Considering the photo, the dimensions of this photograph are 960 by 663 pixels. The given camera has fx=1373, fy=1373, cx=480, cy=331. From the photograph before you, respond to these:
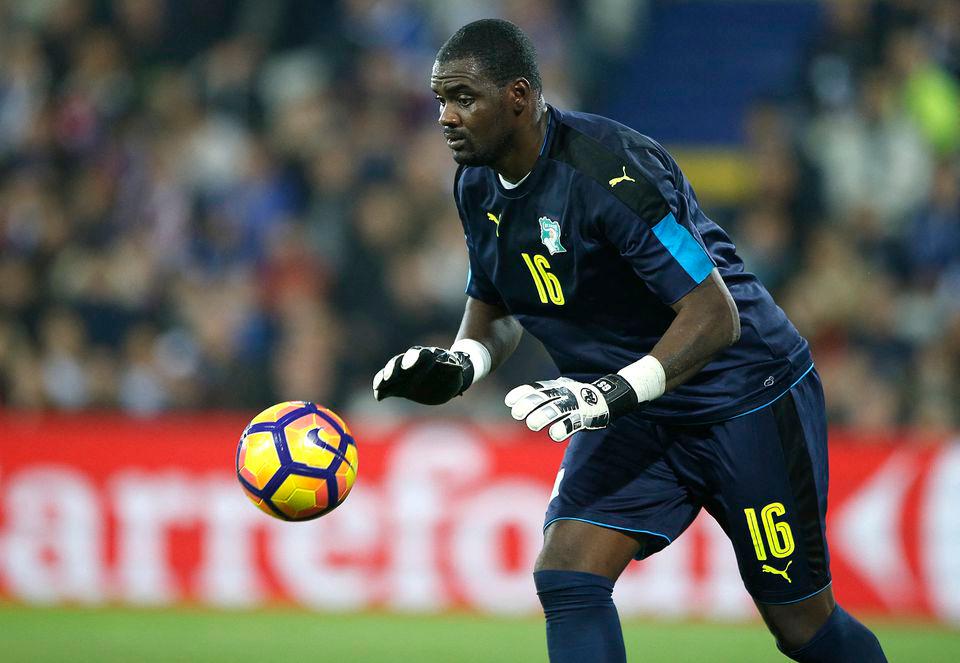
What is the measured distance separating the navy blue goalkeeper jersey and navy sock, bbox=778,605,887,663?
751 mm

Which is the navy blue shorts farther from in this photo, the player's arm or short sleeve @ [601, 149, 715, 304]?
short sleeve @ [601, 149, 715, 304]

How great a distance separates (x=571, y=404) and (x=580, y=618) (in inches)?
29.3

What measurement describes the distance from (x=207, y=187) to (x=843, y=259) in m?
4.89

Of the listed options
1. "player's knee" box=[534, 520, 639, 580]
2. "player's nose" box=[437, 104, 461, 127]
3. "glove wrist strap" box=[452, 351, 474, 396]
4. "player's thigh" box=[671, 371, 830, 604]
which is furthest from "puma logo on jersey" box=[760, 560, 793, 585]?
"player's nose" box=[437, 104, 461, 127]

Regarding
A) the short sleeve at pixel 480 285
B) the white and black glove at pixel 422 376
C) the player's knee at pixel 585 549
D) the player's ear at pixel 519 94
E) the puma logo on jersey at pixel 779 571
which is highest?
the player's ear at pixel 519 94

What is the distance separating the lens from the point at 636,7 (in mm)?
12445

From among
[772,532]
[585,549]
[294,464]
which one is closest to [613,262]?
[585,549]

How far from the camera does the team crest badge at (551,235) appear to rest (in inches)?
163

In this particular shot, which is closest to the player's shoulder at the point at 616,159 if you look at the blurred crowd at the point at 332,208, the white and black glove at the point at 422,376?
the white and black glove at the point at 422,376

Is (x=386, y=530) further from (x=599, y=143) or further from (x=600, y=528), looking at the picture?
(x=599, y=143)

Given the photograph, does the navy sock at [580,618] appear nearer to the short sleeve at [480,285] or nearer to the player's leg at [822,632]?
the player's leg at [822,632]

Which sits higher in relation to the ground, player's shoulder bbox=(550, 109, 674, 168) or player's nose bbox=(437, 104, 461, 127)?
→ player's nose bbox=(437, 104, 461, 127)

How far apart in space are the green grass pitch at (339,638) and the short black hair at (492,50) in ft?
12.7

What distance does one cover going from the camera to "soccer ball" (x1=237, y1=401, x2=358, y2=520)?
15.0 ft
